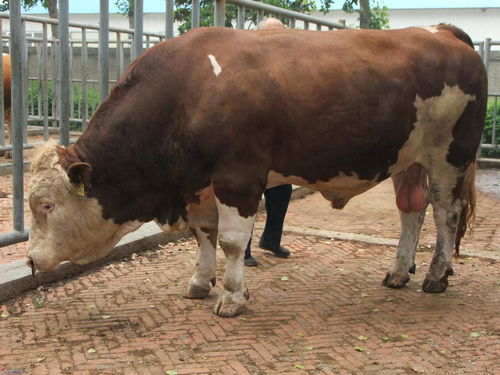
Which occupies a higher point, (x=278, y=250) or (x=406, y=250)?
(x=406, y=250)

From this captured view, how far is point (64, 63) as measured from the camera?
581 centimetres

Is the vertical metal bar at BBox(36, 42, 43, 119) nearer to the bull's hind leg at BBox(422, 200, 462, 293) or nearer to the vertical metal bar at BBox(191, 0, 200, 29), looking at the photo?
the vertical metal bar at BBox(191, 0, 200, 29)

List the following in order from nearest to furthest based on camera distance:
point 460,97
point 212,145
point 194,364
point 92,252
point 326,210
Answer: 1. point 194,364
2. point 212,145
3. point 92,252
4. point 460,97
5. point 326,210

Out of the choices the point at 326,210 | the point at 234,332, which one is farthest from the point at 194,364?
the point at 326,210

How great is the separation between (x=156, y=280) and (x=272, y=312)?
47.3 inches

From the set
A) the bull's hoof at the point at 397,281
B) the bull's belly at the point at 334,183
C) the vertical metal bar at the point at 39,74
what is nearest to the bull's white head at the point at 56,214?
the bull's belly at the point at 334,183

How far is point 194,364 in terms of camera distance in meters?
4.11

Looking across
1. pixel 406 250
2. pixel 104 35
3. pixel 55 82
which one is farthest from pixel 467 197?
pixel 55 82

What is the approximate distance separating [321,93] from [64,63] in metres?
2.29

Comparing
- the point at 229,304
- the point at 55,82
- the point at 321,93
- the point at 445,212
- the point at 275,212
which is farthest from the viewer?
the point at 55,82

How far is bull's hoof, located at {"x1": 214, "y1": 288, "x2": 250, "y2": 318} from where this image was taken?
4918mm

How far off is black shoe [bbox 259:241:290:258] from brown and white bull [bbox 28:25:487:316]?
149 centimetres

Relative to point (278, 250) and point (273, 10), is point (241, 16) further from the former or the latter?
point (278, 250)

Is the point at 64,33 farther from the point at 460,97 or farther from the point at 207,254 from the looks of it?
the point at 460,97
